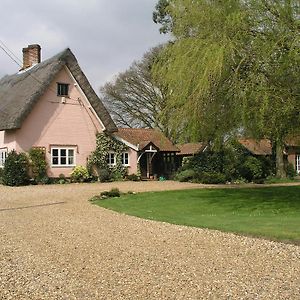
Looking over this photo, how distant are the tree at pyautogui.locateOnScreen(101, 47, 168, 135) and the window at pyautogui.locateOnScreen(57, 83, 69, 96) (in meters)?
17.0

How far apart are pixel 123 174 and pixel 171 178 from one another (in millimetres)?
4565

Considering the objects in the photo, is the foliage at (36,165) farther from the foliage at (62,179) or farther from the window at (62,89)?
the window at (62,89)

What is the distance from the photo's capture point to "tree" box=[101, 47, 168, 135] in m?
48.5

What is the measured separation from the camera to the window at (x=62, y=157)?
1203 inches

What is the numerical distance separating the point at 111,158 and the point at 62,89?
5812 millimetres

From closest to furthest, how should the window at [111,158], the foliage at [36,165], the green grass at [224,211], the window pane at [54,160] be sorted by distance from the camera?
the green grass at [224,211], the foliage at [36,165], the window pane at [54,160], the window at [111,158]

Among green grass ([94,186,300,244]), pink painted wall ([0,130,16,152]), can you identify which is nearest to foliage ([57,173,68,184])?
pink painted wall ([0,130,16,152])

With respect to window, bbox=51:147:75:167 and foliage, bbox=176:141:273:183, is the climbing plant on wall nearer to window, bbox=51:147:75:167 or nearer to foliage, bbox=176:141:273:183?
window, bbox=51:147:75:167

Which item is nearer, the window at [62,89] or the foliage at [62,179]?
the foliage at [62,179]

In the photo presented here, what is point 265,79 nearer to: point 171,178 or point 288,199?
point 288,199

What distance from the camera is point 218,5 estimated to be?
1480 cm

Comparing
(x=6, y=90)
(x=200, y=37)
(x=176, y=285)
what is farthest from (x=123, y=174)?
(x=176, y=285)

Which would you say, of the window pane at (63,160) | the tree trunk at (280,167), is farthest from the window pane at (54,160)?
the tree trunk at (280,167)

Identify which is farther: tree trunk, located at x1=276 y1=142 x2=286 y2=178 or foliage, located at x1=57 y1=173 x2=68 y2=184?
tree trunk, located at x1=276 y1=142 x2=286 y2=178
